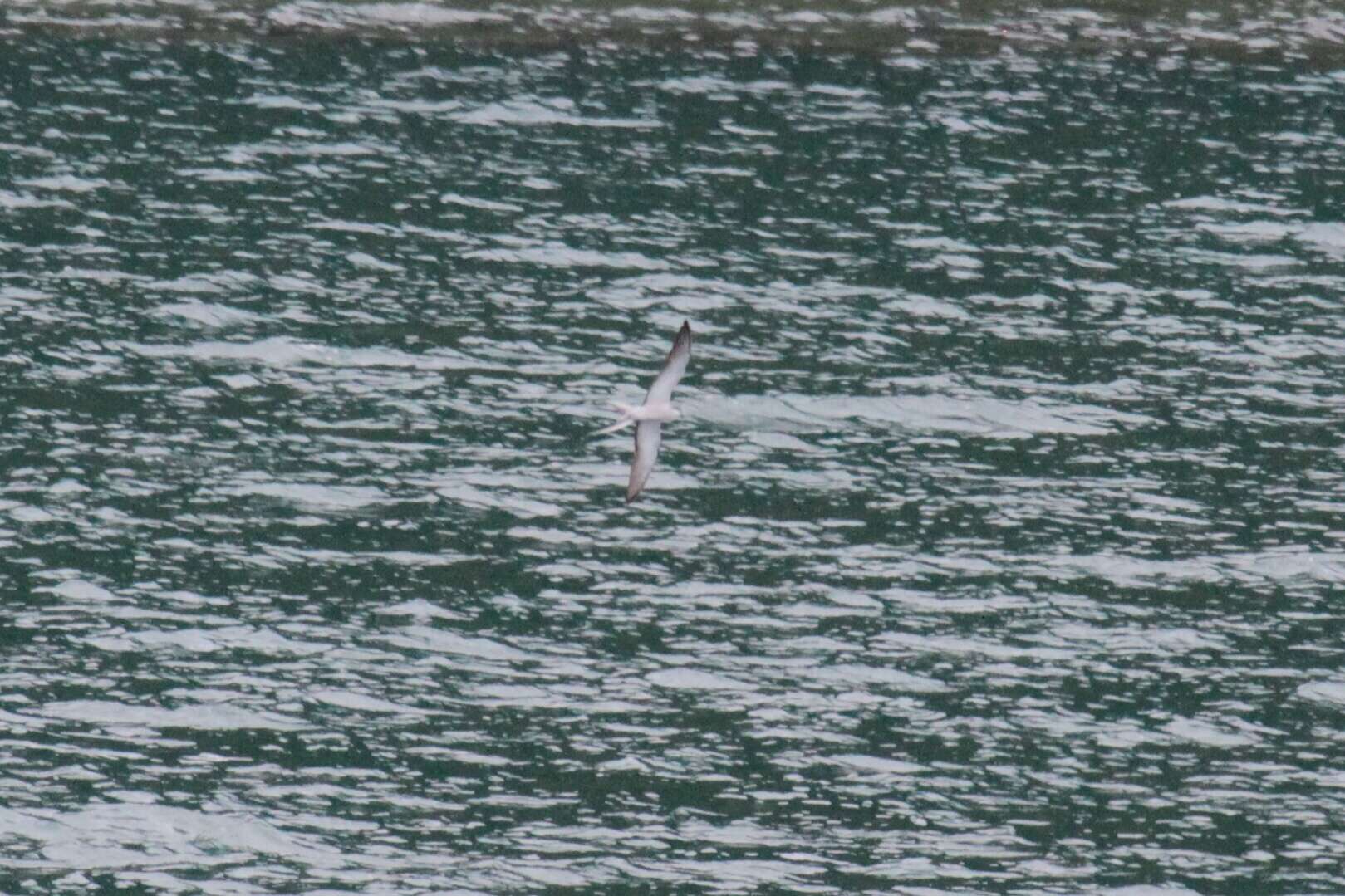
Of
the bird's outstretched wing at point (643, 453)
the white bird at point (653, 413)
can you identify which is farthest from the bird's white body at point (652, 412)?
the bird's outstretched wing at point (643, 453)

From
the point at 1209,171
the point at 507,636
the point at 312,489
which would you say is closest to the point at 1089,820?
the point at 507,636

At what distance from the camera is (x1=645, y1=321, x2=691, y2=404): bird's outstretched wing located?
2988 cm

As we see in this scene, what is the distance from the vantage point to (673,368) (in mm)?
30562

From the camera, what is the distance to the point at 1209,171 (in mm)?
59500

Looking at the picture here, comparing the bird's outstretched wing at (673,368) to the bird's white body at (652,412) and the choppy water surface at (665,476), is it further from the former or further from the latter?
the choppy water surface at (665,476)

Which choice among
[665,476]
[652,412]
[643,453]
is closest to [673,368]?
[652,412]

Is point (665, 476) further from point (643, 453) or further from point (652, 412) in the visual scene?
point (652, 412)

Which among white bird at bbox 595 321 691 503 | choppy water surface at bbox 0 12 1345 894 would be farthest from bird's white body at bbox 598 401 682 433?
choppy water surface at bbox 0 12 1345 894

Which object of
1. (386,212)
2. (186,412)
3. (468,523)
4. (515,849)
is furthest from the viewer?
(386,212)

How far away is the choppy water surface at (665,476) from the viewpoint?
31766 millimetres

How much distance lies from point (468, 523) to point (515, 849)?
10.8m

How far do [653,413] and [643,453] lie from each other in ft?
2.44

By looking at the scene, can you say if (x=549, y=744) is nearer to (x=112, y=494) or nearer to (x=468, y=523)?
(x=468, y=523)

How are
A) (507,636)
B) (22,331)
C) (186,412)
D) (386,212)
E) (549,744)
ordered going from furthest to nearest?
(386,212) < (22,331) < (186,412) < (507,636) < (549,744)
